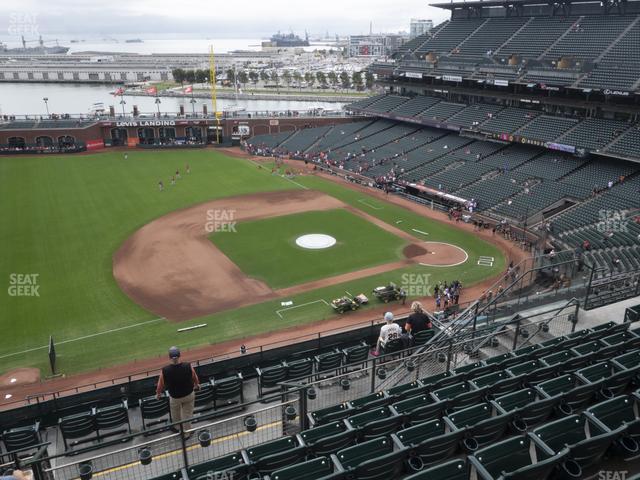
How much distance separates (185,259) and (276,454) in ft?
95.6

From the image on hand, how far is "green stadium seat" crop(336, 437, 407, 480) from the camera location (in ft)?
28.8

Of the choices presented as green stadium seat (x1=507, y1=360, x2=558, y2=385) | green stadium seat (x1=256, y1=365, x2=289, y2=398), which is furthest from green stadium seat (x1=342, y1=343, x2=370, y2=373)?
green stadium seat (x1=507, y1=360, x2=558, y2=385)

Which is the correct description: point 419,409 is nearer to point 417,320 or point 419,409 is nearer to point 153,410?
point 417,320

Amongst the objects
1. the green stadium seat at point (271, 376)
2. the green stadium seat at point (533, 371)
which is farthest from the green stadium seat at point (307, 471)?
the green stadium seat at point (271, 376)

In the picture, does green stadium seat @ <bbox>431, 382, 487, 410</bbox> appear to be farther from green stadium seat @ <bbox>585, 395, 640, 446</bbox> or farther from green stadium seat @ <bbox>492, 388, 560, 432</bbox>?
green stadium seat @ <bbox>585, 395, 640, 446</bbox>

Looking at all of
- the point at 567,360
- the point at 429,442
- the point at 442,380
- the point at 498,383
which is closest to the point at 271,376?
the point at 442,380

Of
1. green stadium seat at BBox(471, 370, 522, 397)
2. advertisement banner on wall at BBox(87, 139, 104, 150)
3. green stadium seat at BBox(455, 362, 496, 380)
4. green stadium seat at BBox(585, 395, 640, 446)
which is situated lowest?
advertisement banner on wall at BBox(87, 139, 104, 150)

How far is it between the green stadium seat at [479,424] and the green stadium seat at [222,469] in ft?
13.8

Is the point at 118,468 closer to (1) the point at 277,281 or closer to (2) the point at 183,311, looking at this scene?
(2) the point at 183,311

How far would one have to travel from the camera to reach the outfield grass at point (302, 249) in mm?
34938

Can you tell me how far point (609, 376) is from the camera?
450 inches

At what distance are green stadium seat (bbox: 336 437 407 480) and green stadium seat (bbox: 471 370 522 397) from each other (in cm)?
342

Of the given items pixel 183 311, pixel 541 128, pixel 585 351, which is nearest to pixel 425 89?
pixel 541 128

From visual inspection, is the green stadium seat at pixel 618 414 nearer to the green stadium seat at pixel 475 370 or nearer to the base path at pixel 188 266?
the green stadium seat at pixel 475 370
